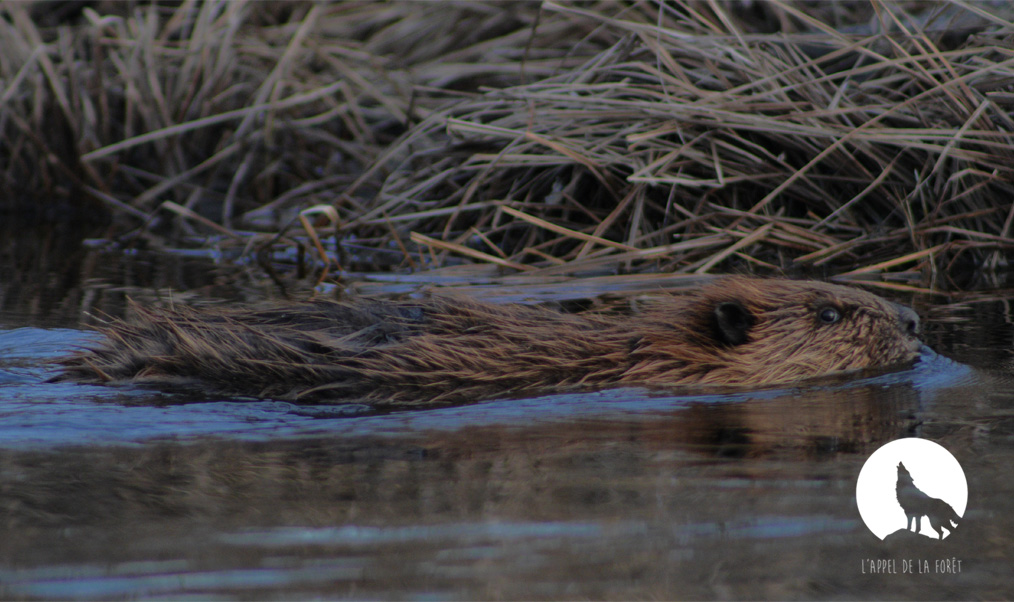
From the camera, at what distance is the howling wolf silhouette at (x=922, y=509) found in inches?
86.9

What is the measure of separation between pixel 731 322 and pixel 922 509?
4.42ft

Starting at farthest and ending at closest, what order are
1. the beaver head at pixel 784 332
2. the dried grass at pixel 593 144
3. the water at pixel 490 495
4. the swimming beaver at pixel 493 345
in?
1. the dried grass at pixel 593 144
2. the beaver head at pixel 784 332
3. the swimming beaver at pixel 493 345
4. the water at pixel 490 495

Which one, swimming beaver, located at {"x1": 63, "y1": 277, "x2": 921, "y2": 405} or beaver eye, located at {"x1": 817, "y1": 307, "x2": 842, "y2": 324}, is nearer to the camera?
swimming beaver, located at {"x1": 63, "y1": 277, "x2": 921, "y2": 405}

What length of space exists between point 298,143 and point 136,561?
6644 millimetres

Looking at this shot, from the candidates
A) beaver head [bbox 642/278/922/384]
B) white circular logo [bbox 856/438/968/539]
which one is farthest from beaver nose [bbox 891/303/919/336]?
white circular logo [bbox 856/438/968/539]

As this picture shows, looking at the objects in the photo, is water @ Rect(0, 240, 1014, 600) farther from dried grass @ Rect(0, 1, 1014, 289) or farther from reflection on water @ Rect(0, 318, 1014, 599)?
dried grass @ Rect(0, 1, 1014, 289)

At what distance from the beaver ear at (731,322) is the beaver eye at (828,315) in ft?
0.84

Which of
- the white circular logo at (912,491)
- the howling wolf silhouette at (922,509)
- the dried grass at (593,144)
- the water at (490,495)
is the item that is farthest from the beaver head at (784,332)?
the dried grass at (593,144)

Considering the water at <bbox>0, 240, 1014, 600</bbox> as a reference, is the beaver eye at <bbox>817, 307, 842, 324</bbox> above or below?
above

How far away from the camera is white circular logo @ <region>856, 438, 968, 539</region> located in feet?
7.23

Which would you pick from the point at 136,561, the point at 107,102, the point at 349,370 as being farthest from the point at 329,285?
the point at 107,102

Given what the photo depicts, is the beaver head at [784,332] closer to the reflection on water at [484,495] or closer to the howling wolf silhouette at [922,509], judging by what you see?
the reflection on water at [484,495]

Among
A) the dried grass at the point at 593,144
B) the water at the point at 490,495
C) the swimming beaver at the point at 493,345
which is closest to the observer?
the water at the point at 490,495

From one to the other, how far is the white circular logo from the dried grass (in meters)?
2.41
